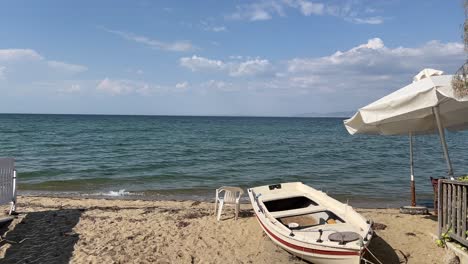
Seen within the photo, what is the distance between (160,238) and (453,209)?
524 centimetres

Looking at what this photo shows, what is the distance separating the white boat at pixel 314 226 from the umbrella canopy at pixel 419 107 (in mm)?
1872

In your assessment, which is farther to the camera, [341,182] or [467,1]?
[341,182]

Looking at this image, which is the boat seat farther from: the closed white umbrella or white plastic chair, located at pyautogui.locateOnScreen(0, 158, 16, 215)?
white plastic chair, located at pyautogui.locateOnScreen(0, 158, 16, 215)

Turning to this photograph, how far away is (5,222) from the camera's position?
7352mm

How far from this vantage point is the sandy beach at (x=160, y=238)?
21.0ft

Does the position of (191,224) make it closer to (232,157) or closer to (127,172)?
(127,172)

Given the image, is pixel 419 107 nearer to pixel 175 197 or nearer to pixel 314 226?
pixel 314 226

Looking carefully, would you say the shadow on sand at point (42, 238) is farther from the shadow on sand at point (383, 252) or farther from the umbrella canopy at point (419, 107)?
the umbrella canopy at point (419, 107)

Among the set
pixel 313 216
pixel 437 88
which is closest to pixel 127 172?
pixel 313 216

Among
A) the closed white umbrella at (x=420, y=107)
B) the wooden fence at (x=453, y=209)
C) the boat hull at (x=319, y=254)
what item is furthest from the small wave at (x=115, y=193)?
the wooden fence at (x=453, y=209)

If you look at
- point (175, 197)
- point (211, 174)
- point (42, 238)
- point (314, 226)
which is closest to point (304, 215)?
point (314, 226)

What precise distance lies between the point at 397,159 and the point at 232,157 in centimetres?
1060

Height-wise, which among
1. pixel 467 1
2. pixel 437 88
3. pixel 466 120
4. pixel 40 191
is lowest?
pixel 40 191

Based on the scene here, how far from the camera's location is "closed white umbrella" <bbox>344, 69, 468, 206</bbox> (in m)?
6.37
